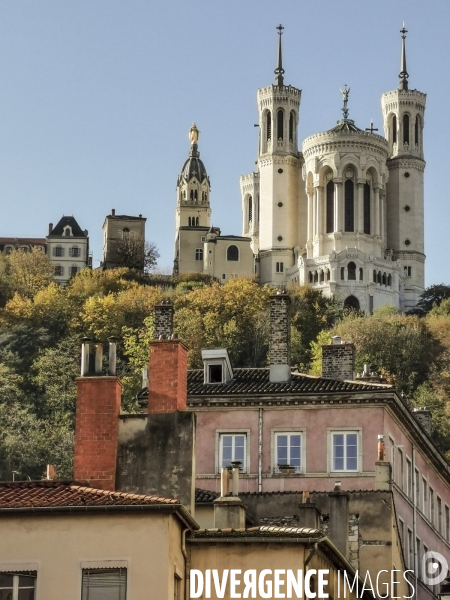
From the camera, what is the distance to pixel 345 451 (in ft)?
156

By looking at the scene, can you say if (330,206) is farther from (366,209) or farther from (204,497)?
(204,497)

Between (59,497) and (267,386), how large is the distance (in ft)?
74.7

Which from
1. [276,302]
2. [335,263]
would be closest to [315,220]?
[335,263]

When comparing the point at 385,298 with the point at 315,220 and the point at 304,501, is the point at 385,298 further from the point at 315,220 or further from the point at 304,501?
the point at 304,501

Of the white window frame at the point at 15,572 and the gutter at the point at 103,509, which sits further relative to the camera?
the gutter at the point at 103,509

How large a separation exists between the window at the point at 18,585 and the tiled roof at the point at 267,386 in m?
22.6

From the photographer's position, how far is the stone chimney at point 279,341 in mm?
49719

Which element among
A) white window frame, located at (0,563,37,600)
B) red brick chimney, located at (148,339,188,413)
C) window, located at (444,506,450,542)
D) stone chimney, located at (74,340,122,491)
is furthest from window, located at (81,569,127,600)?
window, located at (444,506,450,542)

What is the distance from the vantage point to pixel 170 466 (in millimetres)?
28984

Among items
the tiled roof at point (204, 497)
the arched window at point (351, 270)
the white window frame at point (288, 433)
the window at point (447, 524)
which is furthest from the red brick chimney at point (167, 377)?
the arched window at point (351, 270)

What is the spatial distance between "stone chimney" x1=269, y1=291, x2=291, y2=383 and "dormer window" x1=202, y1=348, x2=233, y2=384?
1074 mm

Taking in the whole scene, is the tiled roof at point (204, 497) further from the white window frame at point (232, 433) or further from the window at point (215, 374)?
the window at point (215, 374)

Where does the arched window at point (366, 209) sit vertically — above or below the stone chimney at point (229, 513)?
above

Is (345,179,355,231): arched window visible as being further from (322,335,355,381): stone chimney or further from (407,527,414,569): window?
(407,527,414,569): window
